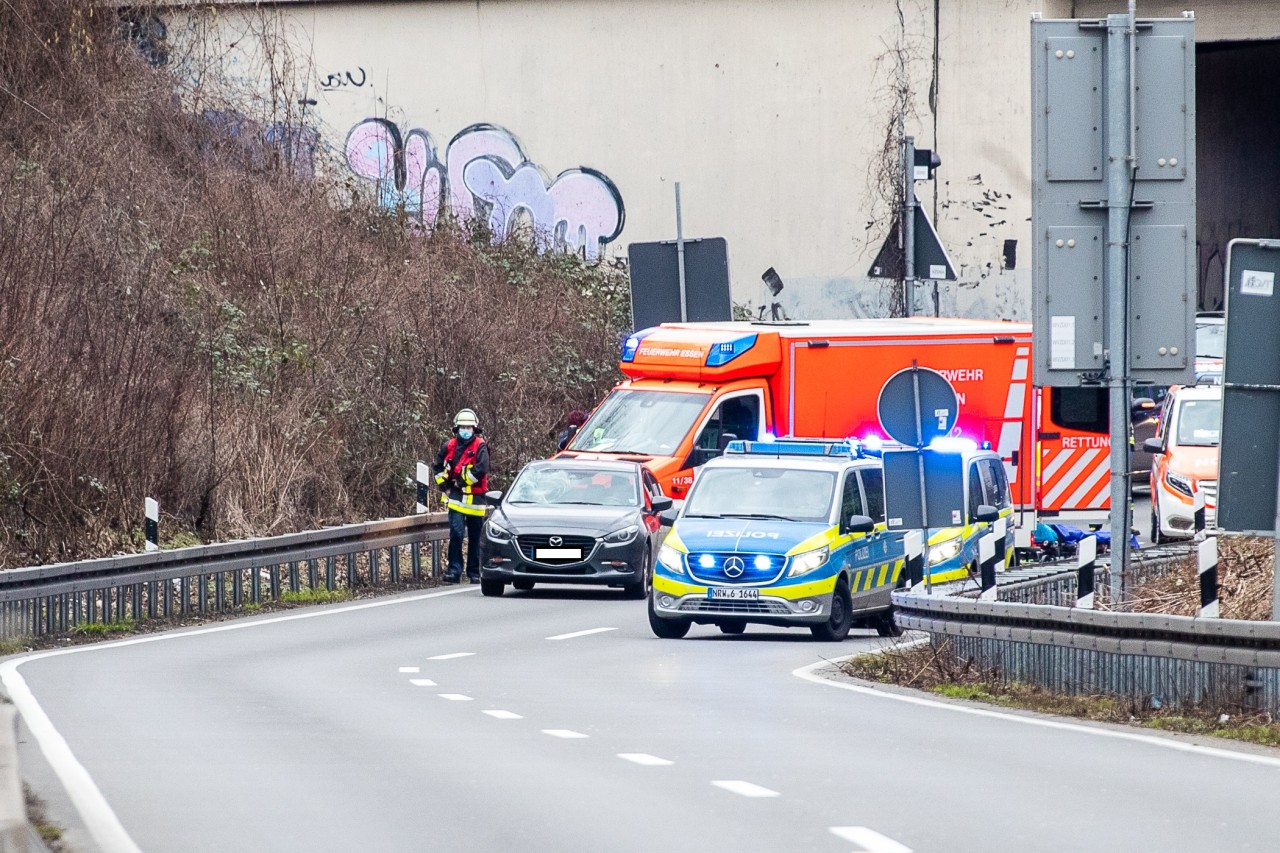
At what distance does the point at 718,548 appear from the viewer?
20219mm

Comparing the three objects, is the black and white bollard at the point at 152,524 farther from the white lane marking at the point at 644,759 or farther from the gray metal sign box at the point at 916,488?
the white lane marking at the point at 644,759

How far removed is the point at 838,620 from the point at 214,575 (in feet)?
20.8

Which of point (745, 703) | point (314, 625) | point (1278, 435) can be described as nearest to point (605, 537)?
point (314, 625)

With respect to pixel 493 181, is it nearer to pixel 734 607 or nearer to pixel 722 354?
pixel 722 354

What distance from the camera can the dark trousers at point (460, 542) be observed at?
86.0ft

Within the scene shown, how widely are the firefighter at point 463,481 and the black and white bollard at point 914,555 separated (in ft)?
28.1

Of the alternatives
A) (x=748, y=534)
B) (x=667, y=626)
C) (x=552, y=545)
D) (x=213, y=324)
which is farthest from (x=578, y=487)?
(x=213, y=324)

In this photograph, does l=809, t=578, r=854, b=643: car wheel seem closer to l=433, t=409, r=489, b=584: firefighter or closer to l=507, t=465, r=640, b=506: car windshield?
l=507, t=465, r=640, b=506: car windshield

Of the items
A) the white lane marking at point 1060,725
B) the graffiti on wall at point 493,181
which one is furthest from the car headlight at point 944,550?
the graffiti on wall at point 493,181

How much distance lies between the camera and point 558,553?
24.2m

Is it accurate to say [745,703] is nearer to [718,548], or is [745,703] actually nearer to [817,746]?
[817,746]

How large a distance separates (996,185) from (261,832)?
31009 millimetres

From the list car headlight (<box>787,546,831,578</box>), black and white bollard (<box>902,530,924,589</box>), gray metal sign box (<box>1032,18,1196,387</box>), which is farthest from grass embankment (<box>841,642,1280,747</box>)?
car headlight (<box>787,546,831,578</box>)

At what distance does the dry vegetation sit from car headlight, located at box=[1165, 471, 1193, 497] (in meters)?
9.14
